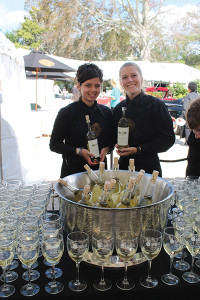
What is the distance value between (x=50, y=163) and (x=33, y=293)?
15.8 feet

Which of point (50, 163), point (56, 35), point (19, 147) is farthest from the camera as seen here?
point (56, 35)

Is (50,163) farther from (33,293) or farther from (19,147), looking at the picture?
(33,293)

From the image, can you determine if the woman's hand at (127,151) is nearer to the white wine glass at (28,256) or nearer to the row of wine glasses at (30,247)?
the row of wine glasses at (30,247)

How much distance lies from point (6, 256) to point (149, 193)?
0.85 m

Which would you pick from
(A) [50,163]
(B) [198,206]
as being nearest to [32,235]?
(B) [198,206]

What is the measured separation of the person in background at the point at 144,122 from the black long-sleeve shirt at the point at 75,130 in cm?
24

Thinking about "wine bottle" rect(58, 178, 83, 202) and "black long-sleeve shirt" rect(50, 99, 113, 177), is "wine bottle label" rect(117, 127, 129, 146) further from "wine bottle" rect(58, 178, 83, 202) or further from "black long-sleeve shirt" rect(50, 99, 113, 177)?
"wine bottle" rect(58, 178, 83, 202)

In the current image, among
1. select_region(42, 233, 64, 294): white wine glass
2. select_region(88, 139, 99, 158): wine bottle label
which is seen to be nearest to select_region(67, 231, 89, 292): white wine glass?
select_region(42, 233, 64, 294): white wine glass

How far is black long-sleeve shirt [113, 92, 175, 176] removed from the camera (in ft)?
7.36

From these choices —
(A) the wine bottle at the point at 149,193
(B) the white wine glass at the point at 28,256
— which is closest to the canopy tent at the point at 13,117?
(A) the wine bottle at the point at 149,193

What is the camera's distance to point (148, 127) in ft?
7.42

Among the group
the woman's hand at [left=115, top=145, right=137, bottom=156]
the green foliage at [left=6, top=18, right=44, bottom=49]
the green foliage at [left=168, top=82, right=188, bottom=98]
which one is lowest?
the woman's hand at [left=115, top=145, right=137, bottom=156]

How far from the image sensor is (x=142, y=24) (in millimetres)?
20219

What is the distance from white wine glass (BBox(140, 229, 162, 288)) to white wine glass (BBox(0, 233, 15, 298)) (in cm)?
55
